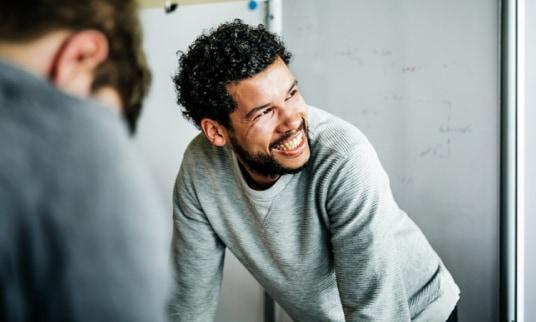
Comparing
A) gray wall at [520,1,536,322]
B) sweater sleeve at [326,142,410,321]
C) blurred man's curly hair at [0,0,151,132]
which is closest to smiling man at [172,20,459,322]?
sweater sleeve at [326,142,410,321]

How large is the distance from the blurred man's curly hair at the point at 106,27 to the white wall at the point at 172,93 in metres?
1.02

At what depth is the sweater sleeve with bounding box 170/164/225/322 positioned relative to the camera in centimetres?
94

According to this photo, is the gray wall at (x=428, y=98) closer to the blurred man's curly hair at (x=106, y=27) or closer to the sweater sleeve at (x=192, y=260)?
the sweater sleeve at (x=192, y=260)

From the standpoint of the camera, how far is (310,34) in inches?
59.8

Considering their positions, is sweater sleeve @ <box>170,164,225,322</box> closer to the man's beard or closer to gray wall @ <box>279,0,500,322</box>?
the man's beard

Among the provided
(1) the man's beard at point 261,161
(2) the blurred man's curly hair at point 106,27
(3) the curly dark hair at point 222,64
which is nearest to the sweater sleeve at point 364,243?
(1) the man's beard at point 261,161

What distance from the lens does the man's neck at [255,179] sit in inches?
36.0

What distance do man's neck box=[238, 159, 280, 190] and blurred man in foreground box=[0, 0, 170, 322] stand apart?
2.11ft

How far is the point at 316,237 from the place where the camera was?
874 millimetres

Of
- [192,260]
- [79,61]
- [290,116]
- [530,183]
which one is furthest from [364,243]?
[530,183]

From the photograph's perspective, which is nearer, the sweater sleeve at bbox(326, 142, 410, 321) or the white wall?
the sweater sleeve at bbox(326, 142, 410, 321)

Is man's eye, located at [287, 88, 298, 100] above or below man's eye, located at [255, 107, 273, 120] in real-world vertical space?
above

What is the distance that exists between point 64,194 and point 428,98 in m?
1.34

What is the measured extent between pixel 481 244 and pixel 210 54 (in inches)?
38.9
